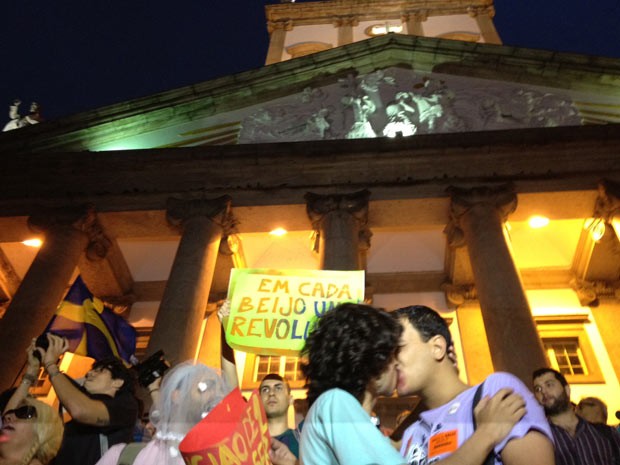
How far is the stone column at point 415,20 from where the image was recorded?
27.1 m

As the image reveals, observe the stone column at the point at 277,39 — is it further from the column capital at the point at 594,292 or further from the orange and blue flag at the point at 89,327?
the orange and blue flag at the point at 89,327

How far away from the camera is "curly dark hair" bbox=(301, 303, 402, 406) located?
2553 mm

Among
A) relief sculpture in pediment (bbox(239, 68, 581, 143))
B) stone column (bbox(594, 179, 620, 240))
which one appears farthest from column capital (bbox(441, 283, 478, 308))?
relief sculpture in pediment (bbox(239, 68, 581, 143))

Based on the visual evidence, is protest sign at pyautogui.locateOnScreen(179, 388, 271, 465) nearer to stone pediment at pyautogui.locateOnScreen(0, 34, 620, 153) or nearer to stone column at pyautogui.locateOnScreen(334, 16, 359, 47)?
stone pediment at pyautogui.locateOnScreen(0, 34, 620, 153)

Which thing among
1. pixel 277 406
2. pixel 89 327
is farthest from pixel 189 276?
pixel 277 406

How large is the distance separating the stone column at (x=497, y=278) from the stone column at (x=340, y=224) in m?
2.40

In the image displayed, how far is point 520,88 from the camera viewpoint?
1506 cm

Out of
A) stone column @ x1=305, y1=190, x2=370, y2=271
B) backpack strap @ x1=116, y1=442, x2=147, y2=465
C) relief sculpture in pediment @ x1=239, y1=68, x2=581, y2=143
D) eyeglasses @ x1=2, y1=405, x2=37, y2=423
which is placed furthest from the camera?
relief sculpture in pediment @ x1=239, y1=68, x2=581, y2=143

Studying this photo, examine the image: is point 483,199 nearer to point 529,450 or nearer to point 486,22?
point 529,450

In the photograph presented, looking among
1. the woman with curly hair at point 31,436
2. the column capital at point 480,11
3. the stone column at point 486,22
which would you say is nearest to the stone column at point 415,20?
the column capital at point 480,11

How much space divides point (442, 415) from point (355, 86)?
46.0ft

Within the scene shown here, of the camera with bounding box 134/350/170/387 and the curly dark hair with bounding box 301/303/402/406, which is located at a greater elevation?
the camera with bounding box 134/350/170/387

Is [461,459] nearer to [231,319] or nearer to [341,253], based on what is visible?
[231,319]

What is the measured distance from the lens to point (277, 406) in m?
5.50
